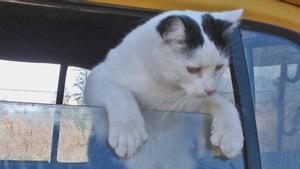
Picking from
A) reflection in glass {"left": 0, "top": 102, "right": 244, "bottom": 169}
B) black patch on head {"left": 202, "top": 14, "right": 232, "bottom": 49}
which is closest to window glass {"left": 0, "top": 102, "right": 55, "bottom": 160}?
reflection in glass {"left": 0, "top": 102, "right": 244, "bottom": 169}

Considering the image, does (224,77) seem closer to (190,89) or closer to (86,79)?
(190,89)

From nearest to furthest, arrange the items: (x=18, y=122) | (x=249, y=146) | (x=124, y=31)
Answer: (x=18, y=122)
(x=249, y=146)
(x=124, y=31)

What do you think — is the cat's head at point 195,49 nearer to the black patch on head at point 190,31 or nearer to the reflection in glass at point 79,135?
the black patch on head at point 190,31

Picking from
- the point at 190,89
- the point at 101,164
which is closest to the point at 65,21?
the point at 190,89

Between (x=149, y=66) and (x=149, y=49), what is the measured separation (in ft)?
0.15

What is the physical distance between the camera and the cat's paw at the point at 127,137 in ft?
4.54

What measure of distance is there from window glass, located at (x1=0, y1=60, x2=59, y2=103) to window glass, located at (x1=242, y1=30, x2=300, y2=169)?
0.52 metres

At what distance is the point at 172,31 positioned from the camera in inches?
62.2

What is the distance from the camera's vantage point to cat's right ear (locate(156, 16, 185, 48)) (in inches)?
60.5

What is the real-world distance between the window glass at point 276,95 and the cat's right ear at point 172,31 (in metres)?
0.22

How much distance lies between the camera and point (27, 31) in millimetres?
1737

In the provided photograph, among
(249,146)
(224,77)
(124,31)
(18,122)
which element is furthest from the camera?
(124,31)

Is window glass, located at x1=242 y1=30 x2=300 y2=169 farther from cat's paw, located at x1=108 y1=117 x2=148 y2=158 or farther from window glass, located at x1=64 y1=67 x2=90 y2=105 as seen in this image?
window glass, located at x1=64 y1=67 x2=90 y2=105

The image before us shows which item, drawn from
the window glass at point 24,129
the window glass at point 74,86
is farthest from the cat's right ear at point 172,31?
the window glass at point 24,129
